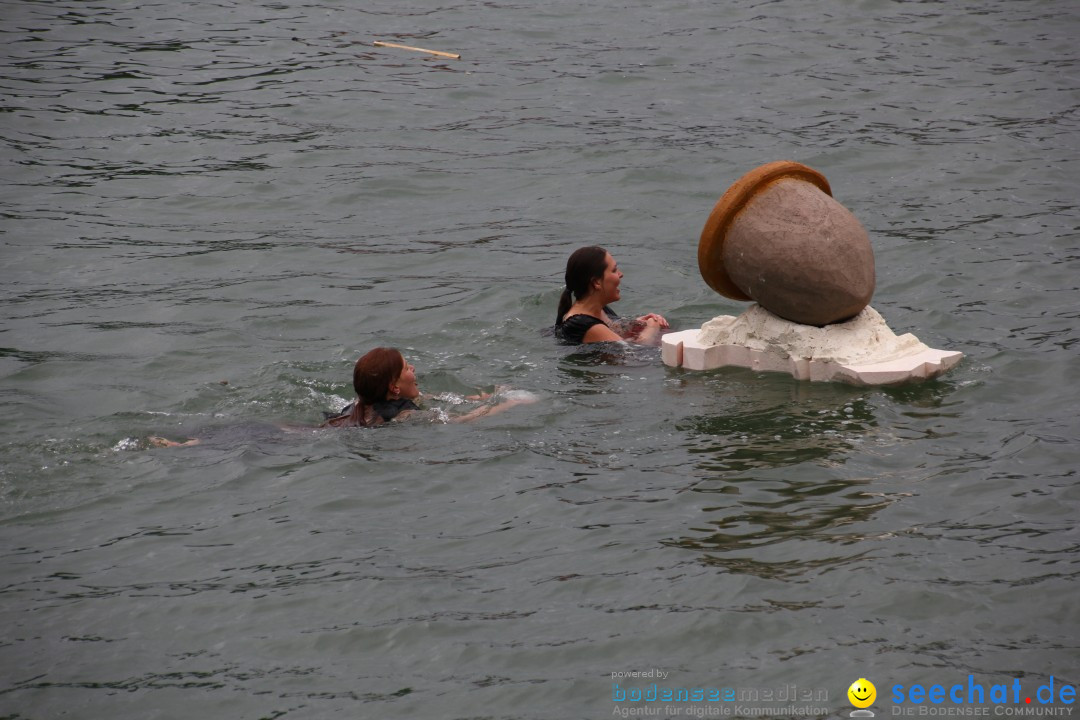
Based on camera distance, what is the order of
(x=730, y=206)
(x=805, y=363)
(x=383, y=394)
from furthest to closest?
(x=383, y=394) < (x=805, y=363) < (x=730, y=206)

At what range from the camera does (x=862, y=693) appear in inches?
227

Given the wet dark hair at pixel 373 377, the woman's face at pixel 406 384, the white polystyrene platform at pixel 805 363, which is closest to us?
the white polystyrene platform at pixel 805 363

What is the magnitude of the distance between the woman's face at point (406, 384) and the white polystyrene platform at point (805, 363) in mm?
1995

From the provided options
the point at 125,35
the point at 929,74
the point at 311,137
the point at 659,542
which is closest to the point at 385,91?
the point at 311,137

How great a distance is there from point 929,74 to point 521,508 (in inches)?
484

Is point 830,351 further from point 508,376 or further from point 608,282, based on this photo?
point 508,376

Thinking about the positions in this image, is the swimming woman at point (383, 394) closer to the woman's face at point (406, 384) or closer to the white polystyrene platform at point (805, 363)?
the woman's face at point (406, 384)

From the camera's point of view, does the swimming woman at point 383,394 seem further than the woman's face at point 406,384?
No

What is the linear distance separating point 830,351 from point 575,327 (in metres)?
2.50

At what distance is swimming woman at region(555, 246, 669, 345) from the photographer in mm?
10805

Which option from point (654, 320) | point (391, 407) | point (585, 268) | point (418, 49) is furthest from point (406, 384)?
point (418, 49)

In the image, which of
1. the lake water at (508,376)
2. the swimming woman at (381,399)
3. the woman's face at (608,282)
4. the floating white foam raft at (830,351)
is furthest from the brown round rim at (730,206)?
the swimming woman at (381,399)

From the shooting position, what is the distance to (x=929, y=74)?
17703 mm

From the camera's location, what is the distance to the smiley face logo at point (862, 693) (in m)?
5.71
